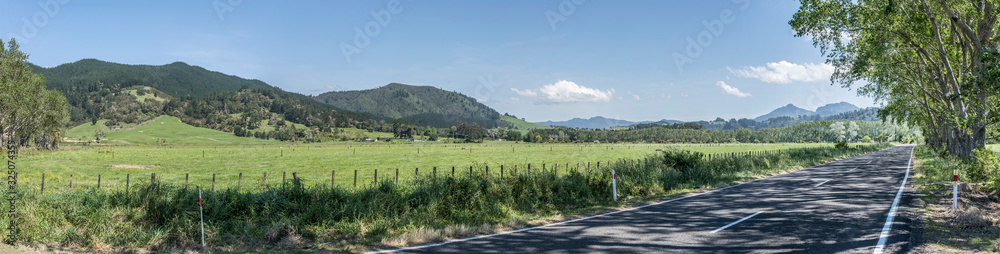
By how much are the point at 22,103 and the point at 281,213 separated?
66746 millimetres

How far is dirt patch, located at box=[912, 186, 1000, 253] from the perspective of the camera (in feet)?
27.6

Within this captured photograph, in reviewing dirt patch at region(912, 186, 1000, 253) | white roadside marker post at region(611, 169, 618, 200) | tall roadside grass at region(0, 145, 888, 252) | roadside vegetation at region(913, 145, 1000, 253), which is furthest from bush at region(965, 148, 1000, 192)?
tall roadside grass at region(0, 145, 888, 252)

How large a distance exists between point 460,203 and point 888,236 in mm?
9569

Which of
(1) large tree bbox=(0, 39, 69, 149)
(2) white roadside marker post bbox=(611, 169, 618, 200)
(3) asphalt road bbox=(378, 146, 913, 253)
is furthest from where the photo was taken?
(1) large tree bbox=(0, 39, 69, 149)

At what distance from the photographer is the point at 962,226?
10.2m

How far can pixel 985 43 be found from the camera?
18.7m

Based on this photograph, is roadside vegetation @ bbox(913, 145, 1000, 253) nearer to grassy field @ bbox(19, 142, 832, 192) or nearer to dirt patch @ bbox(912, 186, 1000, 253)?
dirt patch @ bbox(912, 186, 1000, 253)

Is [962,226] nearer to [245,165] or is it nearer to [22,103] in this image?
[245,165]

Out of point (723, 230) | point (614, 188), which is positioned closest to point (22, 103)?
point (614, 188)

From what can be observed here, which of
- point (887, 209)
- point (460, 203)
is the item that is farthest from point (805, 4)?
point (460, 203)

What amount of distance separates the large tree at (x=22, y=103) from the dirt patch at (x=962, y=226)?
72.6m

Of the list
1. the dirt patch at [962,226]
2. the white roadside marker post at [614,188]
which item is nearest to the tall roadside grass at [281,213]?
the white roadside marker post at [614,188]

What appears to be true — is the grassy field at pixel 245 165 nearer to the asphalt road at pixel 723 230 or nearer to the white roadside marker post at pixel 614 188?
the white roadside marker post at pixel 614 188

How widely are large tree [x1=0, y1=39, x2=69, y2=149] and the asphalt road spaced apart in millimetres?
65725
